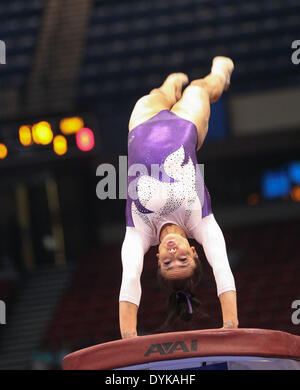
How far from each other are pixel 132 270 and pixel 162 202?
0.40 m

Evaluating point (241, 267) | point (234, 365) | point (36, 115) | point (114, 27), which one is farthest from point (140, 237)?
point (114, 27)

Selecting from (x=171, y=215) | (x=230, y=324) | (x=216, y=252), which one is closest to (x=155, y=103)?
(x=171, y=215)

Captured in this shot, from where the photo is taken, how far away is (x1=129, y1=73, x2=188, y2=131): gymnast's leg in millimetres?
4305

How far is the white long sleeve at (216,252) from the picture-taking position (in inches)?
148

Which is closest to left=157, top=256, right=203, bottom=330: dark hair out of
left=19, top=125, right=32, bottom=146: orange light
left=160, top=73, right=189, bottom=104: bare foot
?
left=160, top=73, right=189, bottom=104: bare foot

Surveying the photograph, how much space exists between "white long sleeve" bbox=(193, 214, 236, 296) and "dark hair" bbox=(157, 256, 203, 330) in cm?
10

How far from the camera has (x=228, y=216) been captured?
12016mm

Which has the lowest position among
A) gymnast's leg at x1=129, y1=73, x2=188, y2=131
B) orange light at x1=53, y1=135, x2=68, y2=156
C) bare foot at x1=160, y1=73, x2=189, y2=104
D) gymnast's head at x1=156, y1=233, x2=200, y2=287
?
gymnast's head at x1=156, y1=233, x2=200, y2=287

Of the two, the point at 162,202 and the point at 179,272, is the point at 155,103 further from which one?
Result: the point at 179,272

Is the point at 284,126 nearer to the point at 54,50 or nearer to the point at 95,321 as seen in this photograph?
the point at 95,321

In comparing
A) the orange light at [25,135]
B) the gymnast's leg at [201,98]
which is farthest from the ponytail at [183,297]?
the orange light at [25,135]

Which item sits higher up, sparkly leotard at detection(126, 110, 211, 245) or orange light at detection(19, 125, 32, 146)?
orange light at detection(19, 125, 32, 146)

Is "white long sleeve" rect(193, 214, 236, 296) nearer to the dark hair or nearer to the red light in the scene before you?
the dark hair

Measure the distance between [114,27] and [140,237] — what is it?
9230 millimetres
